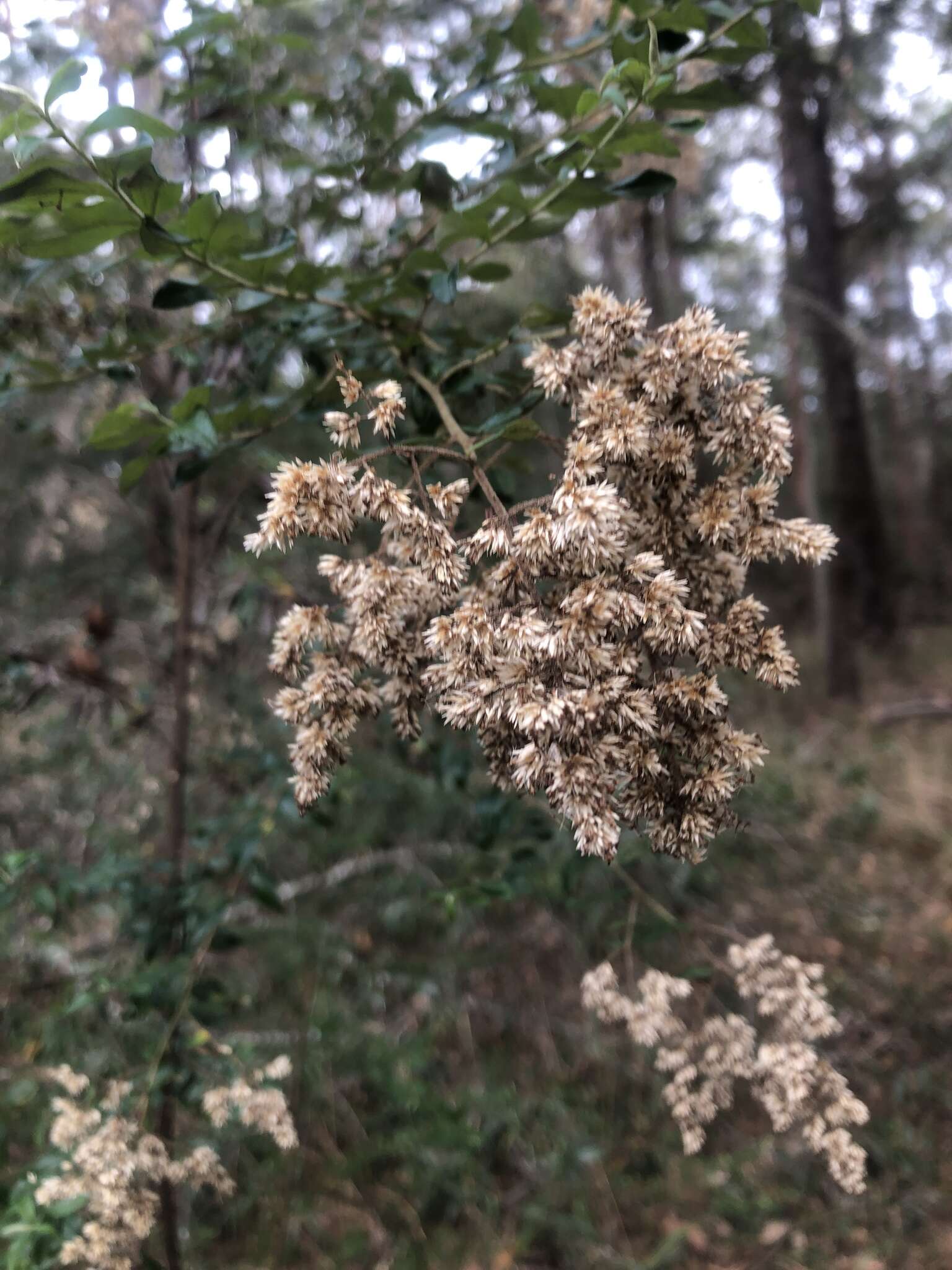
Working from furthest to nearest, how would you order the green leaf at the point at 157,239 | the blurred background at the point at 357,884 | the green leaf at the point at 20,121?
the blurred background at the point at 357,884 < the green leaf at the point at 157,239 < the green leaf at the point at 20,121

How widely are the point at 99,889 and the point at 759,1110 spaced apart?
2.70 meters

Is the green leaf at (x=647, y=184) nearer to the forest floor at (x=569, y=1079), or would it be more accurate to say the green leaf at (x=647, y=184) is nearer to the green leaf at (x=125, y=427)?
the green leaf at (x=125, y=427)

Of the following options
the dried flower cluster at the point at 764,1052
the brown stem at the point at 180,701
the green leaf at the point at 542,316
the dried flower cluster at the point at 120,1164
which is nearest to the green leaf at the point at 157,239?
the green leaf at the point at 542,316

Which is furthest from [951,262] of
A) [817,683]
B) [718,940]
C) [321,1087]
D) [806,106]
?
[321,1087]

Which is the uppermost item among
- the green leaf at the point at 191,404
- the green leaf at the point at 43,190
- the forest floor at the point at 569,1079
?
the green leaf at the point at 43,190

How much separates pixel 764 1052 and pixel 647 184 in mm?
1272

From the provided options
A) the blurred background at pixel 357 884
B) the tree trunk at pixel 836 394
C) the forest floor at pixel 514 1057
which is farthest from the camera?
the tree trunk at pixel 836 394

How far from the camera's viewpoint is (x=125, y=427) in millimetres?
1242

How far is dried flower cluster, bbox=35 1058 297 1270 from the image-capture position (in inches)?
52.3

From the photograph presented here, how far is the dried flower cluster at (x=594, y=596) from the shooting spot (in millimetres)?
848

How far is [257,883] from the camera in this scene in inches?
71.4

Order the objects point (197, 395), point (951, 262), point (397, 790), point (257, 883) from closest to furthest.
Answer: point (197, 395)
point (257, 883)
point (397, 790)
point (951, 262)

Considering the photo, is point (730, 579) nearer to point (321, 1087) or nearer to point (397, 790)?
point (397, 790)

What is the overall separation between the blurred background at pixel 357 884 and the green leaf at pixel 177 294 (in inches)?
7.9
